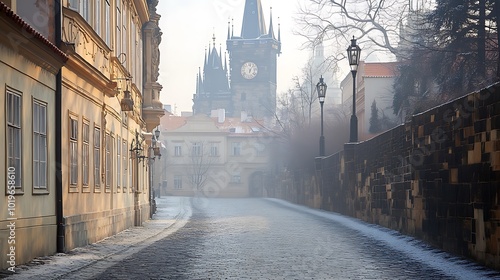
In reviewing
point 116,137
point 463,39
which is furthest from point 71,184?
point 463,39

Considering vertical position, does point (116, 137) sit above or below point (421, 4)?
below

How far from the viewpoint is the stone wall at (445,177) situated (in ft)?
42.5

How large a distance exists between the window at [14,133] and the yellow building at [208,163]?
9522 cm

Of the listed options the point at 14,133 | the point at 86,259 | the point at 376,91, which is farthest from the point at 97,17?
the point at 376,91

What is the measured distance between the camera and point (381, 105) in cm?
6644

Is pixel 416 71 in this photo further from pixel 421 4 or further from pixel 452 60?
pixel 452 60

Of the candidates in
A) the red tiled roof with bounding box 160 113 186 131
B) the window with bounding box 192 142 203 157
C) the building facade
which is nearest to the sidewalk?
the building facade

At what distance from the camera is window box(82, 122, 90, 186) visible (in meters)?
19.0

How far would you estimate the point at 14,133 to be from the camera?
43.7ft

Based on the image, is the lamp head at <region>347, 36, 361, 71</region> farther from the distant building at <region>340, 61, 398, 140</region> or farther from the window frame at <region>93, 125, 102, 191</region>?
the distant building at <region>340, 61, 398, 140</region>

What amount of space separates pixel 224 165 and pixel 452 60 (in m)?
77.1

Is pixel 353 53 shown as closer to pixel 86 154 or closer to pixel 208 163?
pixel 86 154

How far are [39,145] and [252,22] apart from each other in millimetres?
134052

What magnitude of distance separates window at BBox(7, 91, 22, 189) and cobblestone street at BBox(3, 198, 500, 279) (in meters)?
1.78
